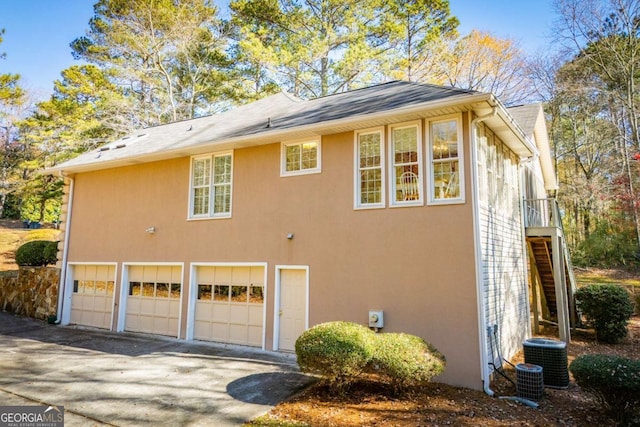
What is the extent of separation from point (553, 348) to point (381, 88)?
7.01 meters

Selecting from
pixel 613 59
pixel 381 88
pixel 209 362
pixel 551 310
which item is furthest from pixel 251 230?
pixel 613 59

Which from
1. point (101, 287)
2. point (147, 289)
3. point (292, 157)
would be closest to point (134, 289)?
point (147, 289)

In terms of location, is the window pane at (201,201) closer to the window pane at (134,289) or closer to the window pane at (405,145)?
the window pane at (134,289)

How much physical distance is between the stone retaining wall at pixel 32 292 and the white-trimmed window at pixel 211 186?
18.9 feet

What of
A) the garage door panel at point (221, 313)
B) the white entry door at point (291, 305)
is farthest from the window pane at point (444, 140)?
the garage door panel at point (221, 313)

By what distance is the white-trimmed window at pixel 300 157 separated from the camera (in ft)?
28.9

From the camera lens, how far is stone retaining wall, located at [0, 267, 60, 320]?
12.3 metres

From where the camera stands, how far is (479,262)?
6773mm

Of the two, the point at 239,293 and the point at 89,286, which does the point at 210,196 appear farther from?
the point at 89,286

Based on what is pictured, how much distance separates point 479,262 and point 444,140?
2.42 m

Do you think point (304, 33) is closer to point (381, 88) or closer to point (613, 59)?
point (381, 88)

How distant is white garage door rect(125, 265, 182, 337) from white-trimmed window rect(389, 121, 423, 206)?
622 cm

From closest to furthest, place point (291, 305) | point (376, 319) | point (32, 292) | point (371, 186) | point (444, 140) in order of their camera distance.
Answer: point (376, 319) → point (444, 140) → point (371, 186) → point (291, 305) → point (32, 292)

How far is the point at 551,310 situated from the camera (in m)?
13.6
